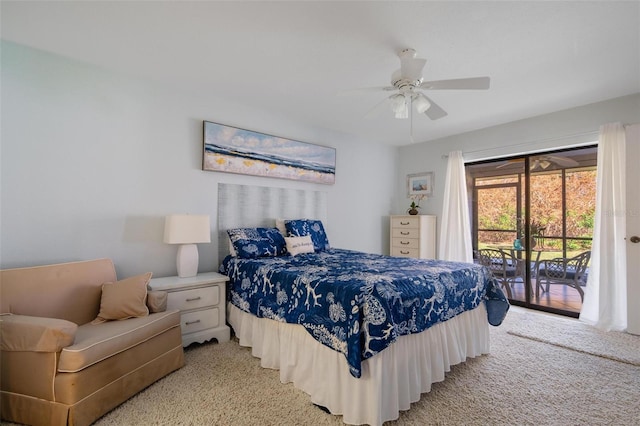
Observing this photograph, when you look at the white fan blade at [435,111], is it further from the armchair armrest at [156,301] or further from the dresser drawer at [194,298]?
the armchair armrest at [156,301]

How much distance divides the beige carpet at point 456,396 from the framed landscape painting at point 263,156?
Answer: 6.30 feet

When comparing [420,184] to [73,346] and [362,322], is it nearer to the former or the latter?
[362,322]

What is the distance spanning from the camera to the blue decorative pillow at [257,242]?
9.39 feet

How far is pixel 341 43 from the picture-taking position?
2.16 m

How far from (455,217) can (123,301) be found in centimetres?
415

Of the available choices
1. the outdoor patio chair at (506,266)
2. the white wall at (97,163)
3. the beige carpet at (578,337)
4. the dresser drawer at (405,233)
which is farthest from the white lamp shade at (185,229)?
the outdoor patio chair at (506,266)

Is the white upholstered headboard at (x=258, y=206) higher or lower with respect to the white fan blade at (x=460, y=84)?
lower

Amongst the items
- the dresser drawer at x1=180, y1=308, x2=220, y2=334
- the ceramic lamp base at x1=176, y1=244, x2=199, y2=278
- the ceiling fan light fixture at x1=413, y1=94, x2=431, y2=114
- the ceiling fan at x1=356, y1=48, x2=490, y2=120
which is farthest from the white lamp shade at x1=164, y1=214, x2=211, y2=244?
the ceiling fan light fixture at x1=413, y1=94, x2=431, y2=114

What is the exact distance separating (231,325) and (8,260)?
5.77 feet

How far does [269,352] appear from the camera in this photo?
2254mm

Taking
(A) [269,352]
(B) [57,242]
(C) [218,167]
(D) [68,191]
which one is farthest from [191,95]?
(A) [269,352]

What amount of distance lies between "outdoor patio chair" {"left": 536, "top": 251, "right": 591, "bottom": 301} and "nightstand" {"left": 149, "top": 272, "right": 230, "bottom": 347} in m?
4.04

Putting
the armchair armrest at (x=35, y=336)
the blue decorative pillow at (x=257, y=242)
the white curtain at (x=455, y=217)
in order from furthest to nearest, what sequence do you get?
the white curtain at (x=455, y=217), the blue decorative pillow at (x=257, y=242), the armchair armrest at (x=35, y=336)

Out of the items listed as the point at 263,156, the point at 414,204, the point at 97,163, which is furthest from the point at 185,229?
the point at 414,204
